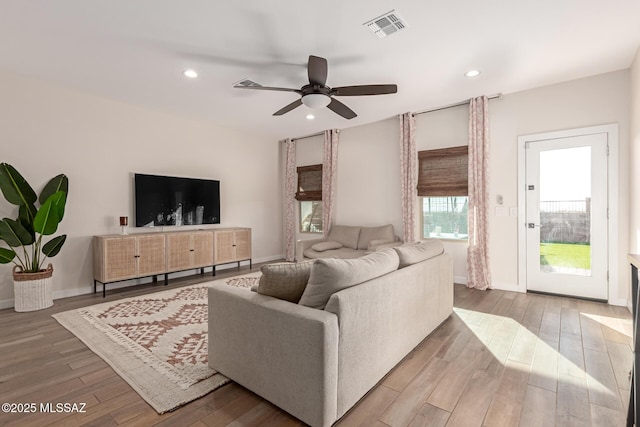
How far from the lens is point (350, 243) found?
5.52m

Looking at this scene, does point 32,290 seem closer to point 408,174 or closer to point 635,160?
point 408,174

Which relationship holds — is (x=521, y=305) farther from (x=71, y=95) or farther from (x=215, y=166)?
(x=71, y=95)

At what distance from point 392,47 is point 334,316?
2692mm

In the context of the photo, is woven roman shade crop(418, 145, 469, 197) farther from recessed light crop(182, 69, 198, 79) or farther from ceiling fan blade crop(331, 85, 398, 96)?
recessed light crop(182, 69, 198, 79)

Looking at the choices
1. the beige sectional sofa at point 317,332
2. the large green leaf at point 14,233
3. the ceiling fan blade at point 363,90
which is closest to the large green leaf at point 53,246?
the large green leaf at point 14,233

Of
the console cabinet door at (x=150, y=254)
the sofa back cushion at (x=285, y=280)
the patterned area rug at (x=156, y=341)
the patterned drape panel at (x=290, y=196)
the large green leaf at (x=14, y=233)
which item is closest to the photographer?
the sofa back cushion at (x=285, y=280)

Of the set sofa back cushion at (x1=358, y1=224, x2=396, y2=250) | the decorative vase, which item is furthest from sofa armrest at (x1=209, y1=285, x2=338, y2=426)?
sofa back cushion at (x1=358, y1=224, x2=396, y2=250)

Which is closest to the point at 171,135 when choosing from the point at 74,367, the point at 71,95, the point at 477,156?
the point at 71,95

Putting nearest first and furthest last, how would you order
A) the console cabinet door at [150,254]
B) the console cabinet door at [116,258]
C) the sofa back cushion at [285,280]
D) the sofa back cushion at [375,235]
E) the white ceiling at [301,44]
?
the sofa back cushion at [285,280] < the white ceiling at [301,44] < the console cabinet door at [116,258] < the console cabinet door at [150,254] < the sofa back cushion at [375,235]

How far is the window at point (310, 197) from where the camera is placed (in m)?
6.55

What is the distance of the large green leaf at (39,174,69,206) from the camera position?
378 centimetres

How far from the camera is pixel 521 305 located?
361 cm

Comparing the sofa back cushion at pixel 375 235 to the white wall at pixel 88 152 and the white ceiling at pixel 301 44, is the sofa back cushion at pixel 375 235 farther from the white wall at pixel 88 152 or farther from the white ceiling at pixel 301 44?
the white wall at pixel 88 152

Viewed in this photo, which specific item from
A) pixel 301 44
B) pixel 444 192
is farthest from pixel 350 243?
pixel 301 44
